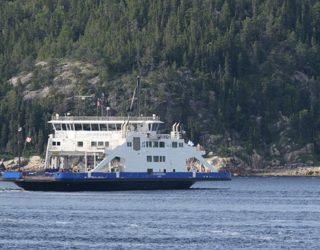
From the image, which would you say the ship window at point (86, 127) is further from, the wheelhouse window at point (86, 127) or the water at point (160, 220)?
the water at point (160, 220)

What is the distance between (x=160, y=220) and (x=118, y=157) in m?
34.5

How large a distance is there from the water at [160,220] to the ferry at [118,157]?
1.48 m

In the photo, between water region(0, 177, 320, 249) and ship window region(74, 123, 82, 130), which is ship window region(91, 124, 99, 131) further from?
water region(0, 177, 320, 249)

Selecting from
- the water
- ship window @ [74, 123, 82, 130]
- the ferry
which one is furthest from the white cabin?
the water

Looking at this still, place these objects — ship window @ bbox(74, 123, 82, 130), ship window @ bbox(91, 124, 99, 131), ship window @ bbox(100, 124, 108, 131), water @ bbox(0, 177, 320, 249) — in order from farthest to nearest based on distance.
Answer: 1. ship window @ bbox(74, 123, 82, 130)
2. ship window @ bbox(91, 124, 99, 131)
3. ship window @ bbox(100, 124, 108, 131)
4. water @ bbox(0, 177, 320, 249)

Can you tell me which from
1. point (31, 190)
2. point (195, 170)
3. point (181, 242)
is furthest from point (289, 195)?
point (181, 242)

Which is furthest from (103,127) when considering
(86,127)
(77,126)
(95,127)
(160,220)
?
(160,220)

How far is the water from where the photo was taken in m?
85.1

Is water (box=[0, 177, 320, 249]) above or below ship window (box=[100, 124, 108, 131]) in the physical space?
below

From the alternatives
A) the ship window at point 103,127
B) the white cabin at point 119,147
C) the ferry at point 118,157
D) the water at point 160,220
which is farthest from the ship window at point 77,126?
the water at point 160,220

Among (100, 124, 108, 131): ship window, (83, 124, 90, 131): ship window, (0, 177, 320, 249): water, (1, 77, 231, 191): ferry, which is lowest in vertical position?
(0, 177, 320, 249): water

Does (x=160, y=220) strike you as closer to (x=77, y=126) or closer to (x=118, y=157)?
(x=118, y=157)

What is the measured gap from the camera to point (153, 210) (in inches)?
4304

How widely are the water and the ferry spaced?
148 cm
